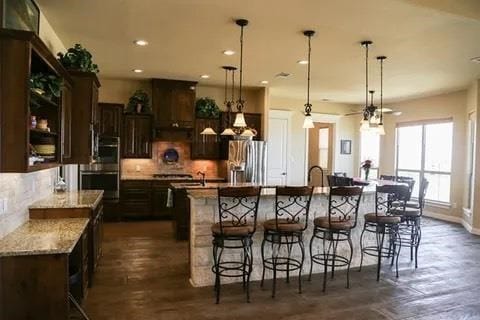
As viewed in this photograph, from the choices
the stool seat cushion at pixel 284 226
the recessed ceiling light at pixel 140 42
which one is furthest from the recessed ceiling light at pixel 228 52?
the stool seat cushion at pixel 284 226

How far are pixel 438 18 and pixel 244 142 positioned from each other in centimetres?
434

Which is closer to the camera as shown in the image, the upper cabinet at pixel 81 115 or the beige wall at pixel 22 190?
the beige wall at pixel 22 190

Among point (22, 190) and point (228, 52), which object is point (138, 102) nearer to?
point (228, 52)

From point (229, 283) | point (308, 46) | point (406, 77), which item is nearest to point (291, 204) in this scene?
point (229, 283)

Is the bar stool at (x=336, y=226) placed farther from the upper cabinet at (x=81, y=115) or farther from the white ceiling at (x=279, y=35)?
the upper cabinet at (x=81, y=115)

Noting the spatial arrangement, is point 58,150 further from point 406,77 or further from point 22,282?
point 406,77

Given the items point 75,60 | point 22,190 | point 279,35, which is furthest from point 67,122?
point 279,35

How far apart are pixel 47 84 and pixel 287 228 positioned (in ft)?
8.45

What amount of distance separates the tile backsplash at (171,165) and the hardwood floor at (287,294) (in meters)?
2.80

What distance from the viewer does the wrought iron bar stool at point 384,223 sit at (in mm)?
4301

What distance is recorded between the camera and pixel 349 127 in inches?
408

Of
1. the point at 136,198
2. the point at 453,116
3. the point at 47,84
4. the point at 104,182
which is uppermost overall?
the point at 453,116

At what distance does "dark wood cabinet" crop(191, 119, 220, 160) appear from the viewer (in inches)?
311

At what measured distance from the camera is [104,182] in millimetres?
7066
